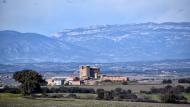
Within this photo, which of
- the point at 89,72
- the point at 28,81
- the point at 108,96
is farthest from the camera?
the point at 89,72

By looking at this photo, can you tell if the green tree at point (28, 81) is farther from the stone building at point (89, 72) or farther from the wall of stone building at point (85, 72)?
the wall of stone building at point (85, 72)

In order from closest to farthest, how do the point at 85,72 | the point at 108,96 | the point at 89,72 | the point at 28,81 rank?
the point at 108,96
the point at 28,81
the point at 89,72
the point at 85,72

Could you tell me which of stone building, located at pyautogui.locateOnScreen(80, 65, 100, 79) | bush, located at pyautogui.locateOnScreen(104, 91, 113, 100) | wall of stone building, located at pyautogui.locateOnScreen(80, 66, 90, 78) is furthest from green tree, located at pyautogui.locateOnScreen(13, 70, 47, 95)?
wall of stone building, located at pyautogui.locateOnScreen(80, 66, 90, 78)

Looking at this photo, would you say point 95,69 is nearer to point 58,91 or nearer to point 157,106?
point 58,91

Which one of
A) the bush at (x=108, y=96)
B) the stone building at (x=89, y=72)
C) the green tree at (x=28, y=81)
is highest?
the stone building at (x=89, y=72)

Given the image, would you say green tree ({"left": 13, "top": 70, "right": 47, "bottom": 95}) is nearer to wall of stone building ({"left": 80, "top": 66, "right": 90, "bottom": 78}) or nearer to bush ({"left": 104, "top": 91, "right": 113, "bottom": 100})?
bush ({"left": 104, "top": 91, "right": 113, "bottom": 100})

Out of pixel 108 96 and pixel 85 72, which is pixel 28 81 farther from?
pixel 85 72

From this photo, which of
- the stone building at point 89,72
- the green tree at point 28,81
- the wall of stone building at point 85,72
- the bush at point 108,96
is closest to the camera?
the bush at point 108,96

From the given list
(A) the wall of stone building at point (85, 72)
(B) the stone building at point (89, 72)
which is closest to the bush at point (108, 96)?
(B) the stone building at point (89, 72)

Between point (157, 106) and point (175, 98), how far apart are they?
1084 centimetres

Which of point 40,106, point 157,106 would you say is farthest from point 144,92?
point 40,106

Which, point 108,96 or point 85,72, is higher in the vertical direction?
point 85,72

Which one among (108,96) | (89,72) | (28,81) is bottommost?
(108,96)

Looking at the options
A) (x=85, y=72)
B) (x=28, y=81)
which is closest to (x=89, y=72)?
(x=85, y=72)
